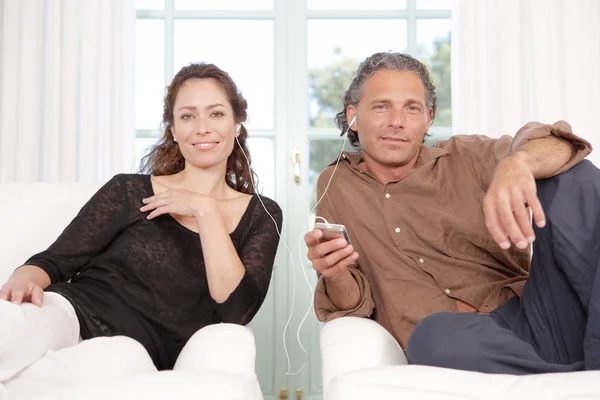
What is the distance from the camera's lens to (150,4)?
3373 millimetres

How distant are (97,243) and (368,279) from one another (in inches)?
28.3

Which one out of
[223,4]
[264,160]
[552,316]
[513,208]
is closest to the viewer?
[513,208]

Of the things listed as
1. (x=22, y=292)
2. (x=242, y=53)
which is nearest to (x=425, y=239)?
(x=22, y=292)

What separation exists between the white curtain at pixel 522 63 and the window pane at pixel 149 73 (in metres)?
1.36

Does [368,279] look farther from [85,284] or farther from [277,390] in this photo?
[277,390]

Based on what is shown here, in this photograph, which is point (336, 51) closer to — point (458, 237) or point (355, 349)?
point (458, 237)

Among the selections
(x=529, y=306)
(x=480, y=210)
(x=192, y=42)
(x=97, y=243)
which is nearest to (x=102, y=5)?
(x=192, y=42)

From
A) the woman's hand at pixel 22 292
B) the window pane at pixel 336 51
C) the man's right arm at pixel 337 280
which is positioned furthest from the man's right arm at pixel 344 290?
the window pane at pixel 336 51

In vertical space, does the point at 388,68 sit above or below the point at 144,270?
above

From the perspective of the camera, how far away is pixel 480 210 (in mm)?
1837

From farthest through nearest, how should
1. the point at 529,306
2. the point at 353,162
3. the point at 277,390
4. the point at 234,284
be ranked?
1. the point at 277,390
2. the point at 353,162
3. the point at 234,284
4. the point at 529,306

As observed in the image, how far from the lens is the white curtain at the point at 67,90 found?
10.3 ft

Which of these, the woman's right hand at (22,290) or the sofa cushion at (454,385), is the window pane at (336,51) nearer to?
the woman's right hand at (22,290)

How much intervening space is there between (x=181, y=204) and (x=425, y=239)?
0.64 meters
